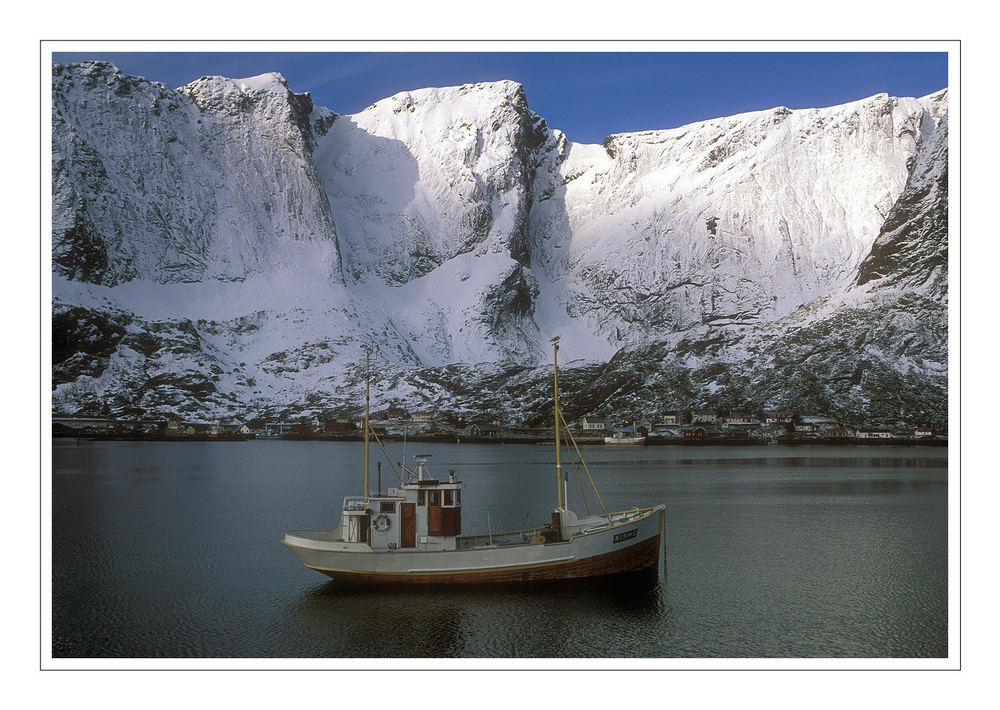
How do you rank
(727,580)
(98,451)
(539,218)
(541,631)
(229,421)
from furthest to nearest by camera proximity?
(539,218), (229,421), (98,451), (727,580), (541,631)

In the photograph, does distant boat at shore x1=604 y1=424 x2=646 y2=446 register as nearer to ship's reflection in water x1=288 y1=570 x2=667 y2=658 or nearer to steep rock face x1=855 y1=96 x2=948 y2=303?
steep rock face x1=855 y1=96 x2=948 y2=303

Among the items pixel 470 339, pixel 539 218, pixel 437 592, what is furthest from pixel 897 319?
pixel 437 592

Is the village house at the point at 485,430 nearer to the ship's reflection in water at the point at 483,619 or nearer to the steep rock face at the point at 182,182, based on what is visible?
the steep rock face at the point at 182,182

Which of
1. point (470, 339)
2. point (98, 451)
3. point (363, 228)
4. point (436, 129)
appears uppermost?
point (436, 129)

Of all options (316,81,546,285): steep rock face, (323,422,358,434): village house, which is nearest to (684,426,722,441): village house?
(323,422,358,434): village house

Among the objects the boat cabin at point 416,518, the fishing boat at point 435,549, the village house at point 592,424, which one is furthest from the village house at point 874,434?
the boat cabin at point 416,518

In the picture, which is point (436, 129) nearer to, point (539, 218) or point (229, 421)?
point (539, 218)
